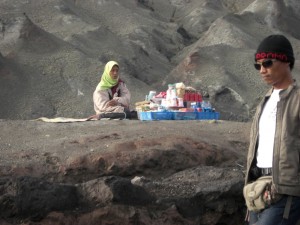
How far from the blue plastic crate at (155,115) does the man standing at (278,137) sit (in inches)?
229

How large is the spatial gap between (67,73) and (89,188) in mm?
19878

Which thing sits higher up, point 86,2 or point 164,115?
point 86,2

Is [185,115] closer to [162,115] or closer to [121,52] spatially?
[162,115]

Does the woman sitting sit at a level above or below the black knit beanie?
below

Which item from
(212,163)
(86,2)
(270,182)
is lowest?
(212,163)

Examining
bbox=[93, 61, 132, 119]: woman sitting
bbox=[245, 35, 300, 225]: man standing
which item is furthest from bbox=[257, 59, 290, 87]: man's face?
bbox=[93, 61, 132, 119]: woman sitting

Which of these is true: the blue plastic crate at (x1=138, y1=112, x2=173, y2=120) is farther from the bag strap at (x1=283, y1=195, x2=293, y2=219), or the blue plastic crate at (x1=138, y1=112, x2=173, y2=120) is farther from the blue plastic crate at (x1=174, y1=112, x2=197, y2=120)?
the bag strap at (x1=283, y1=195, x2=293, y2=219)

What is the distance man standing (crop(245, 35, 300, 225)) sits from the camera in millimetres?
3410

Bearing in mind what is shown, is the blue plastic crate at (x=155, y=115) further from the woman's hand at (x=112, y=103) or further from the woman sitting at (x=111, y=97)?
the woman's hand at (x=112, y=103)

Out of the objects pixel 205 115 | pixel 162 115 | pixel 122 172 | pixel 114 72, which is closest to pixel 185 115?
pixel 162 115

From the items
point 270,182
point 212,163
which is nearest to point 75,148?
point 212,163

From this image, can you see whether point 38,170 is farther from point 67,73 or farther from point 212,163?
point 67,73

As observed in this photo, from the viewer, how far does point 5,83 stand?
75.8 ft

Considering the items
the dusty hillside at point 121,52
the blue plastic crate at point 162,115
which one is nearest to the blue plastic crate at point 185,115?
the blue plastic crate at point 162,115
